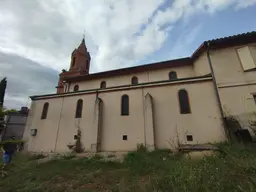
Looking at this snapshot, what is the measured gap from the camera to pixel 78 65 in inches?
910

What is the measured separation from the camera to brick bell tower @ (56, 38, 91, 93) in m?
22.2

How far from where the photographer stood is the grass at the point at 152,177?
13.2 feet

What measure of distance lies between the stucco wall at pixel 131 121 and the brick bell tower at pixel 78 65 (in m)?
9.06

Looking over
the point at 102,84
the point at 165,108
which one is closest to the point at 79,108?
the point at 102,84

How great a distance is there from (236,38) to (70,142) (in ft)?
55.1

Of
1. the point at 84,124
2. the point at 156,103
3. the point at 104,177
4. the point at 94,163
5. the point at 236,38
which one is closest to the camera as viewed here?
the point at 104,177

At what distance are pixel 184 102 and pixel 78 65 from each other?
1948 cm

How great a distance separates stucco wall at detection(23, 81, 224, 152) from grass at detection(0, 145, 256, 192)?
2292 mm

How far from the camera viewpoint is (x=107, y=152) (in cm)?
1060

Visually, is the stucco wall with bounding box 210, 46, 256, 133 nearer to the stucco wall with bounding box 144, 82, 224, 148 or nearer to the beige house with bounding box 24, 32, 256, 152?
the beige house with bounding box 24, 32, 256, 152

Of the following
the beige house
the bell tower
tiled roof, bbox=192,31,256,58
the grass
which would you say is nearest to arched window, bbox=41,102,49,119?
the beige house

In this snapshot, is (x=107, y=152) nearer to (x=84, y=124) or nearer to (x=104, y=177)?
(x=84, y=124)

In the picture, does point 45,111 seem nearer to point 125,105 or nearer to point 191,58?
point 125,105

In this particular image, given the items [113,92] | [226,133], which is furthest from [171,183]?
[113,92]
